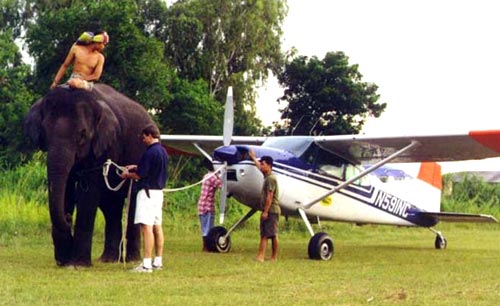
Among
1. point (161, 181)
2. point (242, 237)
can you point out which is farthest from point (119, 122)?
point (242, 237)

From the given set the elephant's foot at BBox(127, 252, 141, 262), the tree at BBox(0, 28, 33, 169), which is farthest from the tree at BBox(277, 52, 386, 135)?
the elephant's foot at BBox(127, 252, 141, 262)

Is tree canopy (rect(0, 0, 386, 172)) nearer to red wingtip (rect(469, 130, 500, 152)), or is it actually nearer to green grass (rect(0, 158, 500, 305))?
green grass (rect(0, 158, 500, 305))

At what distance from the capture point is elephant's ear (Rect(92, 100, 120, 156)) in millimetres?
10750

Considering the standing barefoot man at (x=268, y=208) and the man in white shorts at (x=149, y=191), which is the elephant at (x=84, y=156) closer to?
the man in white shorts at (x=149, y=191)

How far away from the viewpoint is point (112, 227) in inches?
471

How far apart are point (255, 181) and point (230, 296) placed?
532 cm

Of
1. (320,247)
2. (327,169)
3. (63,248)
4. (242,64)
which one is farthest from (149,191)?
(242,64)

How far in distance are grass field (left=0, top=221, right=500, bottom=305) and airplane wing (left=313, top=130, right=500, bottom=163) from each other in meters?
1.74

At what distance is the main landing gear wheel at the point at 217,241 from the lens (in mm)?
14734

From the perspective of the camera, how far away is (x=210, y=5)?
43469 mm

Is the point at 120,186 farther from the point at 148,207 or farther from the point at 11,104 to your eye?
the point at 11,104

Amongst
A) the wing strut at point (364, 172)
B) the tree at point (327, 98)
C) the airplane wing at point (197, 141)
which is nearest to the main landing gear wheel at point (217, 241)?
the wing strut at point (364, 172)

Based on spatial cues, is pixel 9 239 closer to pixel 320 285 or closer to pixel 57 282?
pixel 57 282

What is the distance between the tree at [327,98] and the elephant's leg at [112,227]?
29.7 meters
